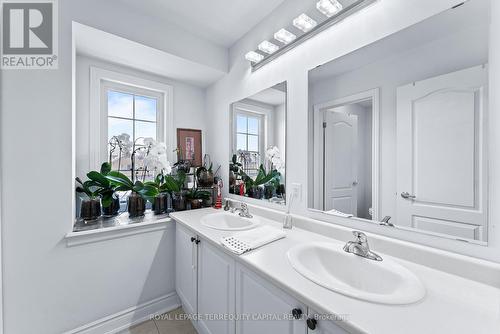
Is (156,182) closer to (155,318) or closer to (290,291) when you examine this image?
(155,318)

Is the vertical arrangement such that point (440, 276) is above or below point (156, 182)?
below

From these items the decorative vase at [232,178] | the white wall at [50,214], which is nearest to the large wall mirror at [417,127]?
the decorative vase at [232,178]

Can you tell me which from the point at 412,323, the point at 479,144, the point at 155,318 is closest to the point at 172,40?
the point at 479,144

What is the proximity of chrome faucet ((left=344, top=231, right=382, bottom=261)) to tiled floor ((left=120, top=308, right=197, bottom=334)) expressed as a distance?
1.35 m

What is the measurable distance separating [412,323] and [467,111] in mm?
823

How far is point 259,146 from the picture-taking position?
5.76ft

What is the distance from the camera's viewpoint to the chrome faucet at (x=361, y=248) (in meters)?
0.90

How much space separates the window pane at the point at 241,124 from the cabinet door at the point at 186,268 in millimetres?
1010

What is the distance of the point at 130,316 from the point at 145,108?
6.13 ft

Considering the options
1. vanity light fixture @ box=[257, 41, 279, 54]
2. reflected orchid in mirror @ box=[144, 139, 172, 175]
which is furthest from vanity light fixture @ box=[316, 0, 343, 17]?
reflected orchid in mirror @ box=[144, 139, 172, 175]

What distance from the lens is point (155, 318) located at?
1651 mm

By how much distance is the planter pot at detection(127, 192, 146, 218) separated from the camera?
1.72 metres

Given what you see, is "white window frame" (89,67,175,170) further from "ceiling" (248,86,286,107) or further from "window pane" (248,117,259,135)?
"ceiling" (248,86,286,107)

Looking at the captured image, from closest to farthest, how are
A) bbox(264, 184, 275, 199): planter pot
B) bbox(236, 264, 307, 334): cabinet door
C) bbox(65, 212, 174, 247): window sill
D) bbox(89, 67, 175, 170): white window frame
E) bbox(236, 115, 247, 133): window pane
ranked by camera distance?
bbox(236, 264, 307, 334): cabinet door < bbox(65, 212, 174, 247): window sill < bbox(264, 184, 275, 199): planter pot < bbox(89, 67, 175, 170): white window frame < bbox(236, 115, 247, 133): window pane
